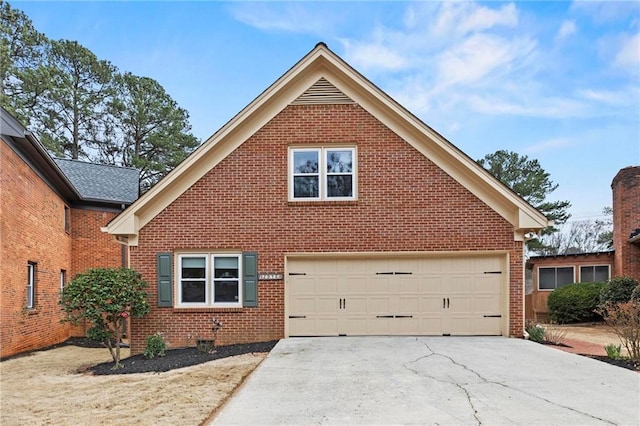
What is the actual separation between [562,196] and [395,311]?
26.8m

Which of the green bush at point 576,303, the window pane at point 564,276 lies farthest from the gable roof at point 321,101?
the window pane at point 564,276

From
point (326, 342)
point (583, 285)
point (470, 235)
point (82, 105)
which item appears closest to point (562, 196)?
point (583, 285)

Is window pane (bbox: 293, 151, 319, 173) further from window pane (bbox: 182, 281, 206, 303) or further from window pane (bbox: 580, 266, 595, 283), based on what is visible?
window pane (bbox: 580, 266, 595, 283)

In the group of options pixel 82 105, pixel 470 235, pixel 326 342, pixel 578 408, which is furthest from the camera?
pixel 82 105

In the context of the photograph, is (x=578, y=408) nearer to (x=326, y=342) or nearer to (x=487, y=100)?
(x=326, y=342)

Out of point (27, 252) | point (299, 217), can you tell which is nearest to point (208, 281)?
point (299, 217)

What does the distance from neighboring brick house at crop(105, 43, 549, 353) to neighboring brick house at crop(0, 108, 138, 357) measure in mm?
3437

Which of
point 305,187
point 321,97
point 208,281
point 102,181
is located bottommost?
point 208,281

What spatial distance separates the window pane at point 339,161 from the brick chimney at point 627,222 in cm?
1370

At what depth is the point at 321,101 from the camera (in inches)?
437

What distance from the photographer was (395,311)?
10898 millimetres

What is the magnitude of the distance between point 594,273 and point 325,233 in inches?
634

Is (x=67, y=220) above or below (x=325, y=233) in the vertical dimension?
above

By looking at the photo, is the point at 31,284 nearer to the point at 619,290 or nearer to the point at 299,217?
the point at 299,217
